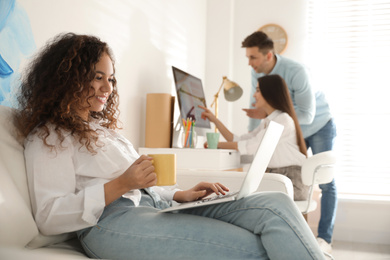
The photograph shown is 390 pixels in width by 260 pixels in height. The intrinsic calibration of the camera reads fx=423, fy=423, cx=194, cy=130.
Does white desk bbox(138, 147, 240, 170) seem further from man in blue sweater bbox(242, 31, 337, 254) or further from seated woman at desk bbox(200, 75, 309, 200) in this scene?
man in blue sweater bbox(242, 31, 337, 254)

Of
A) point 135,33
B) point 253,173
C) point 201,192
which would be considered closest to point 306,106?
point 135,33

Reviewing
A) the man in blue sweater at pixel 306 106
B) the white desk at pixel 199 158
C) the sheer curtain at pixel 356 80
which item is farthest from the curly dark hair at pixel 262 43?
the white desk at pixel 199 158

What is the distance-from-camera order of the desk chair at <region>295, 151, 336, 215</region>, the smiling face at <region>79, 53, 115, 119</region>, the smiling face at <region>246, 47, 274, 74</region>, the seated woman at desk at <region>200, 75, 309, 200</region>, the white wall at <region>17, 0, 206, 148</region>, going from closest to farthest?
1. the smiling face at <region>79, 53, 115, 119</region>
2. the white wall at <region>17, 0, 206, 148</region>
3. the desk chair at <region>295, 151, 336, 215</region>
4. the seated woman at desk at <region>200, 75, 309, 200</region>
5. the smiling face at <region>246, 47, 274, 74</region>

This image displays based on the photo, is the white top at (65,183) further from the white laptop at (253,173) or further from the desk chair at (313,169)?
the desk chair at (313,169)

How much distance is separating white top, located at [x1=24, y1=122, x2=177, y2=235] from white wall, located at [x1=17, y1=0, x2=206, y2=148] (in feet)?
1.99

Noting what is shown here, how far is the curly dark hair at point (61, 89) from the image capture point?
1258 millimetres

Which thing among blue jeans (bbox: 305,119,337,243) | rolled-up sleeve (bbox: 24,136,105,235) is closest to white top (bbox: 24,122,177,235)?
rolled-up sleeve (bbox: 24,136,105,235)

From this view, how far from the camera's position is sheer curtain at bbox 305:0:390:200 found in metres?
3.77

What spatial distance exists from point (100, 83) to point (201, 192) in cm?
50

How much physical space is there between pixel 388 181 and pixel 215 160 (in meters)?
2.00

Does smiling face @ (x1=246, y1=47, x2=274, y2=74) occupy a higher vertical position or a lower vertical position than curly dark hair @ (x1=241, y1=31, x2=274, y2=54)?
lower

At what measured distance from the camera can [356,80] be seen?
12.5ft

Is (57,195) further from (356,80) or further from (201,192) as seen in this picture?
(356,80)

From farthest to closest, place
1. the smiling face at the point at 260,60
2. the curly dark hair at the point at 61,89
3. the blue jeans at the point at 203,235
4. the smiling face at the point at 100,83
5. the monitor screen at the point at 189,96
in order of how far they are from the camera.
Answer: the smiling face at the point at 260,60 → the monitor screen at the point at 189,96 → the smiling face at the point at 100,83 → the curly dark hair at the point at 61,89 → the blue jeans at the point at 203,235
